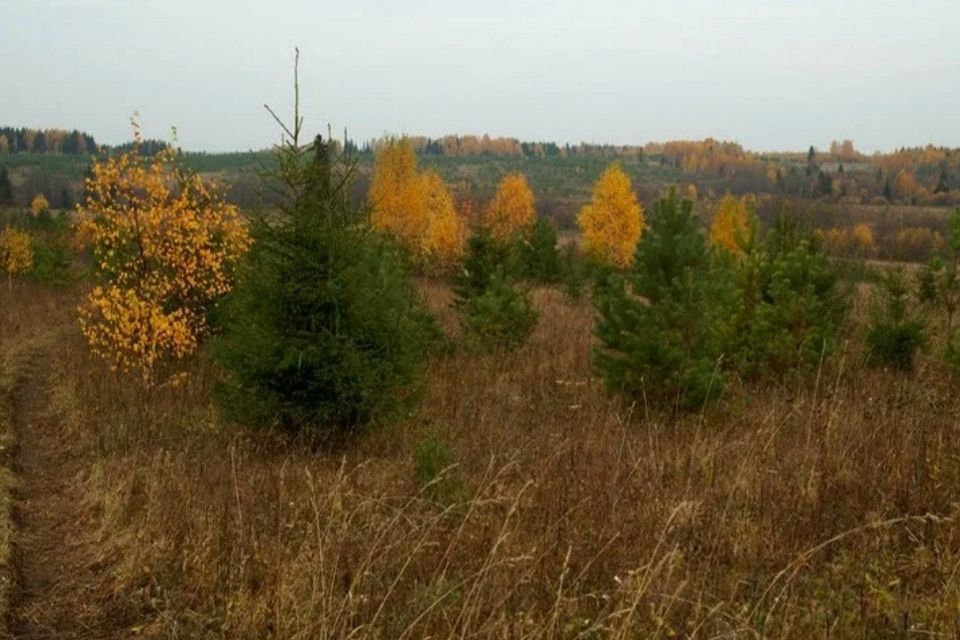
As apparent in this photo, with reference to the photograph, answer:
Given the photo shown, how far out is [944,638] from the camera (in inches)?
115

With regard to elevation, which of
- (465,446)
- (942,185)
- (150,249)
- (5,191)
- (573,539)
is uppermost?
(942,185)

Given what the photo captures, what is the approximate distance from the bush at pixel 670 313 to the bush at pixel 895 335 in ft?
13.8

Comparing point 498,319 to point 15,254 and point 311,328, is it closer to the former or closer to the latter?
point 311,328

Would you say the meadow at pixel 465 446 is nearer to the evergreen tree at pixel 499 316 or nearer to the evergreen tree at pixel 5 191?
the evergreen tree at pixel 499 316

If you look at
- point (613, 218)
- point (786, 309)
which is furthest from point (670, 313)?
point (613, 218)

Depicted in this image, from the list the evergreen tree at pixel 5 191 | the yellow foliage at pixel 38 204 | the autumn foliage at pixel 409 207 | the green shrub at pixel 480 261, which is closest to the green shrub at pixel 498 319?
the green shrub at pixel 480 261

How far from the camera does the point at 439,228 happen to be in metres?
38.8

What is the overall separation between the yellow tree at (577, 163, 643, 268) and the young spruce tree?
26098 millimetres

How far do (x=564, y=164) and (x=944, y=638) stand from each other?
7626 inches

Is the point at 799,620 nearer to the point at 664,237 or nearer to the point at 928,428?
the point at 928,428

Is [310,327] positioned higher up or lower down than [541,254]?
higher up

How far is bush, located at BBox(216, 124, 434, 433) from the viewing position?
8.77m

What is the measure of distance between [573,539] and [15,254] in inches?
1368

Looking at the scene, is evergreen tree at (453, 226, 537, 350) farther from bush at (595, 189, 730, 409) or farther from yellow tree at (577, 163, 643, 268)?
yellow tree at (577, 163, 643, 268)
